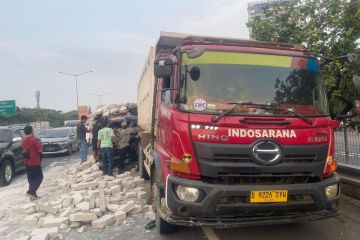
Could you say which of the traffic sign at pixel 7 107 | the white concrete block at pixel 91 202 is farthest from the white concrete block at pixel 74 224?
the traffic sign at pixel 7 107

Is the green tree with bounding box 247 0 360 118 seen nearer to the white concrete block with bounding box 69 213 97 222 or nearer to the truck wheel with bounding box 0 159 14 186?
the white concrete block with bounding box 69 213 97 222

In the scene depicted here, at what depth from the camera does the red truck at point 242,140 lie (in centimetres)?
418

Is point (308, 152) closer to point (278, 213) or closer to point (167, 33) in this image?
point (278, 213)

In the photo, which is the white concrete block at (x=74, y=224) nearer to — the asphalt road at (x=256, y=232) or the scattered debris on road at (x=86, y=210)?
the scattered debris on road at (x=86, y=210)

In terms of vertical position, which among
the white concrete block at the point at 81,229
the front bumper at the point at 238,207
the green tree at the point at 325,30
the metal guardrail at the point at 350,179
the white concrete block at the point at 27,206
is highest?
the green tree at the point at 325,30

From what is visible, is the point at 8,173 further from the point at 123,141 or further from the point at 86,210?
the point at 86,210

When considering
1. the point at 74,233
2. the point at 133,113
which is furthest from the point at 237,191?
the point at 133,113

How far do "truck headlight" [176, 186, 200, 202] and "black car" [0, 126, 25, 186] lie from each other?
8041 millimetres

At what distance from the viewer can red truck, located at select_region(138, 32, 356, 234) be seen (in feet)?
13.7

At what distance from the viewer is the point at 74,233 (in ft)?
18.9

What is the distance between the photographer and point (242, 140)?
421 centimetres

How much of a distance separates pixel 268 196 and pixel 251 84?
135cm

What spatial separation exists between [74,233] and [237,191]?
2891 millimetres

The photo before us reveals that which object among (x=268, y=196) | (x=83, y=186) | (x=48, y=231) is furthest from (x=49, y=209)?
(x=268, y=196)
